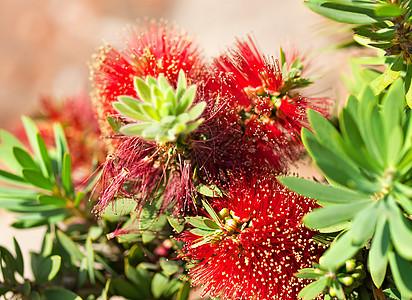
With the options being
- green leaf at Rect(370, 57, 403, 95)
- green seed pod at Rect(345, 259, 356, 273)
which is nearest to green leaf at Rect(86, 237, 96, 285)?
green seed pod at Rect(345, 259, 356, 273)

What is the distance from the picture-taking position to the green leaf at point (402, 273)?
0.43 meters

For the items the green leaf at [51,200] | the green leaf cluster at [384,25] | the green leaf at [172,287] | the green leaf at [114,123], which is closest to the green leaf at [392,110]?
the green leaf cluster at [384,25]

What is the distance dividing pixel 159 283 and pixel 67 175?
0.86 feet

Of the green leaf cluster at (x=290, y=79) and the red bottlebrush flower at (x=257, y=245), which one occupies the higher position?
the green leaf cluster at (x=290, y=79)

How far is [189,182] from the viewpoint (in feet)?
1.94

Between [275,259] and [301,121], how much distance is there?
0.71 ft

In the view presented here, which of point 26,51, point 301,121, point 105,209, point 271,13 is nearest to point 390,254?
point 301,121

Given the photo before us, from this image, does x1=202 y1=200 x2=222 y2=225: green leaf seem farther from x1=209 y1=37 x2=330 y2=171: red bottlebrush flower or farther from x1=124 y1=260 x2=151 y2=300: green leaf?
x1=124 y1=260 x2=151 y2=300: green leaf

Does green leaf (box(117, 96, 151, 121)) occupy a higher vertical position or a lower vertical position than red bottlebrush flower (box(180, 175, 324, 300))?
higher

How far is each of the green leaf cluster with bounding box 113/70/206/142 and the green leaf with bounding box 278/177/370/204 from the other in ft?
0.42

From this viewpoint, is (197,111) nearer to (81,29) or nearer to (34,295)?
(34,295)

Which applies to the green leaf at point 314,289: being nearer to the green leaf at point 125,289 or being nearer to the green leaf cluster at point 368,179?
the green leaf cluster at point 368,179

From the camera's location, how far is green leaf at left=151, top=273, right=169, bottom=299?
73 cm

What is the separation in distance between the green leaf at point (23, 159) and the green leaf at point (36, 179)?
32 millimetres
